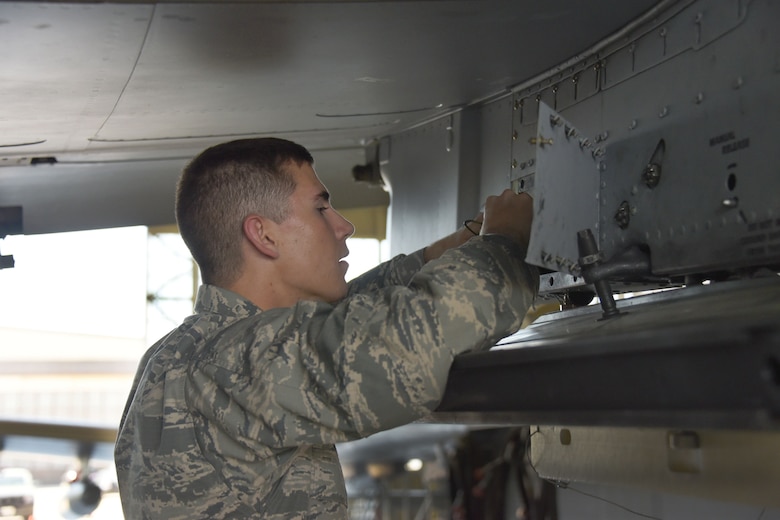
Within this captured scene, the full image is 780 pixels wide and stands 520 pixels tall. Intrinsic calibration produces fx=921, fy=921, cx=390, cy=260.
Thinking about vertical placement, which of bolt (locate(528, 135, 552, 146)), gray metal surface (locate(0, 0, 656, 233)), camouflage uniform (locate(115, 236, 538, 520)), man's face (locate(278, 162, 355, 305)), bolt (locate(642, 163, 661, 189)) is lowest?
camouflage uniform (locate(115, 236, 538, 520))

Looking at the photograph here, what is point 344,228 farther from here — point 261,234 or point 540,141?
point 540,141

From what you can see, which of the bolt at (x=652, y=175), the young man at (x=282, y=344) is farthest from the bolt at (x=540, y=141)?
the bolt at (x=652, y=175)

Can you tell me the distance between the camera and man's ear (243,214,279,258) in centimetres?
226

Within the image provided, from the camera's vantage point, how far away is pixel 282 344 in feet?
6.22

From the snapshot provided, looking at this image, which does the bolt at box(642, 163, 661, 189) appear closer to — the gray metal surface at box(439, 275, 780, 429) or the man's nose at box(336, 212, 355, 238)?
the gray metal surface at box(439, 275, 780, 429)

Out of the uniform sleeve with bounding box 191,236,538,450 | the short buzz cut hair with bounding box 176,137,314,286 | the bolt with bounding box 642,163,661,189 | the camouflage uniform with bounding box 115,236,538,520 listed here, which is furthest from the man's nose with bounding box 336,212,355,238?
the bolt with bounding box 642,163,661,189

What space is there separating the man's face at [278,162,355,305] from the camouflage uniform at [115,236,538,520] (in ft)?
0.58

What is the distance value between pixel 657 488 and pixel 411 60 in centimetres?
139

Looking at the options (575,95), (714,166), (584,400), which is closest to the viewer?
(584,400)

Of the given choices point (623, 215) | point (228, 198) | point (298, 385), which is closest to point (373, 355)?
point (298, 385)

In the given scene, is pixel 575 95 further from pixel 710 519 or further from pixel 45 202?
pixel 45 202

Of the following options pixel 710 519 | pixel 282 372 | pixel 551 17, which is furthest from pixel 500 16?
pixel 710 519

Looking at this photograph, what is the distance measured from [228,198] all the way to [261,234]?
0.13 metres

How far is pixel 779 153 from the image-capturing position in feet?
5.98
